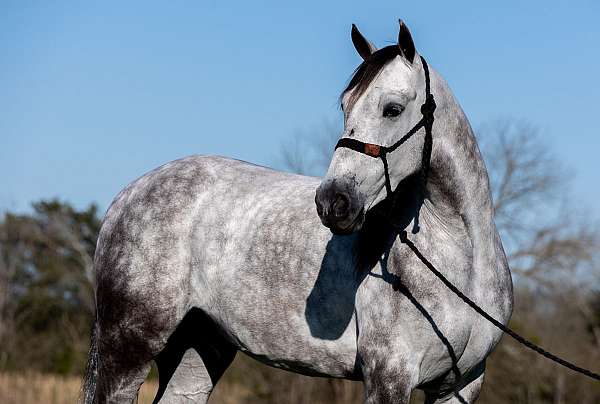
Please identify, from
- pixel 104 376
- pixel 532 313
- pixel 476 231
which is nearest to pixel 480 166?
pixel 476 231

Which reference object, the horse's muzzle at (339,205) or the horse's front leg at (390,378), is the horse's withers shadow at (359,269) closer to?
the horse's front leg at (390,378)

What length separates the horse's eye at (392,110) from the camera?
13.4ft

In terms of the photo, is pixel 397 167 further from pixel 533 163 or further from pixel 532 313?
pixel 533 163

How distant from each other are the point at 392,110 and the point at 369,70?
9.5 inches

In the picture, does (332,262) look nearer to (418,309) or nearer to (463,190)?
(418,309)

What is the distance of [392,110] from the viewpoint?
4.11 metres

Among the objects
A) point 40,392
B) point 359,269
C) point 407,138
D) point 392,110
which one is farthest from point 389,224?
point 40,392

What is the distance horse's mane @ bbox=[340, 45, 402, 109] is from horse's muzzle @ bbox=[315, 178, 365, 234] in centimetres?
50

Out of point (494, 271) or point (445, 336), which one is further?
point (494, 271)

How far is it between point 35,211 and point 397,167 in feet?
117

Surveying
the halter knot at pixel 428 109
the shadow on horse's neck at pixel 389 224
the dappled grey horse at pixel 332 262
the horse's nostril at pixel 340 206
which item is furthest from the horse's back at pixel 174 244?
the horse's nostril at pixel 340 206

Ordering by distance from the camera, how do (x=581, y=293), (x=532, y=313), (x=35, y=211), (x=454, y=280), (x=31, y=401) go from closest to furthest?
(x=454, y=280) < (x=31, y=401) < (x=532, y=313) < (x=581, y=293) < (x=35, y=211)

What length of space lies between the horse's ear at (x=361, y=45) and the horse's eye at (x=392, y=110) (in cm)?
58

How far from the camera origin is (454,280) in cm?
441
